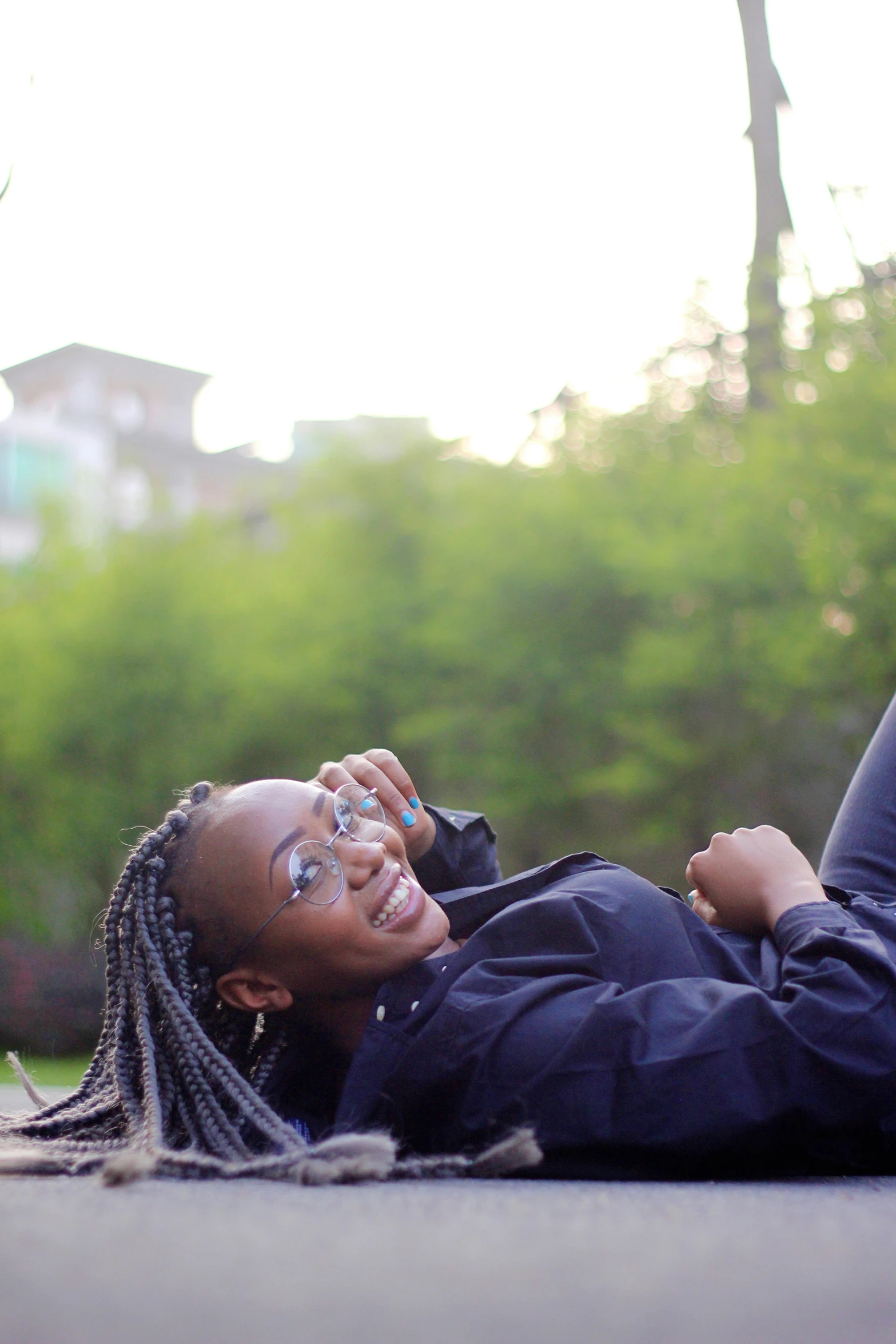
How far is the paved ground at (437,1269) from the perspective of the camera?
1.00 meters

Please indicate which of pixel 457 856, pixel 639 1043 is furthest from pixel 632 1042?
pixel 457 856

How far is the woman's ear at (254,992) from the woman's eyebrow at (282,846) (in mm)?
168

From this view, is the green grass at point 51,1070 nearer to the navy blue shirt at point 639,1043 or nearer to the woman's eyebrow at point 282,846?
the woman's eyebrow at point 282,846

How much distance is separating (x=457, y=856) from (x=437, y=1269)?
1.58 meters

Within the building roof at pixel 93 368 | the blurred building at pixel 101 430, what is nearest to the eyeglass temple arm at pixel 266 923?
the blurred building at pixel 101 430

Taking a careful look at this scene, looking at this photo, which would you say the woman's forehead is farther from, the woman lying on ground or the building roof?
the building roof

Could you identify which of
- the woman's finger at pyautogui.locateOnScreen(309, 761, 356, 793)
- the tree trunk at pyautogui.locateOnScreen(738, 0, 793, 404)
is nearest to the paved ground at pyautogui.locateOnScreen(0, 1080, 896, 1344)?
the woman's finger at pyautogui.locateOnScreen(309, 761, 356, 793)

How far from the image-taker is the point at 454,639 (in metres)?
12.4

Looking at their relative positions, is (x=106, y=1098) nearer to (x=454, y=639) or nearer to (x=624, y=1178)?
(x=624, y=1178)

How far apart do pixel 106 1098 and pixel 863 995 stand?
1224 millimetres

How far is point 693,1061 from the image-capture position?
1.82 m

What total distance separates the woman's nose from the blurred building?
26.4 m

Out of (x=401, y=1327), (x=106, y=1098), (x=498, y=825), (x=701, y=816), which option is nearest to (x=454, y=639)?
(x=498, y=825)

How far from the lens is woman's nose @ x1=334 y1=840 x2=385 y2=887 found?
84.4 inches
